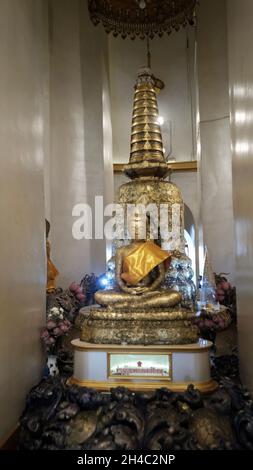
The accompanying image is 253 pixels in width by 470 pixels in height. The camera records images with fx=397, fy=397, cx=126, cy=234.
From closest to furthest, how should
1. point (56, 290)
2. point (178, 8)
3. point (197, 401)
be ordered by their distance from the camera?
1. point (197, 401)
2. point (56, 290)
3. point (178, 8)

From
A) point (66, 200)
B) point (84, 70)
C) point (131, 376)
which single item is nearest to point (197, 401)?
point (131, 376)

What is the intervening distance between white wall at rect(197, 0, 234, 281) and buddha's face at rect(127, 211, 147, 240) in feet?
4.05

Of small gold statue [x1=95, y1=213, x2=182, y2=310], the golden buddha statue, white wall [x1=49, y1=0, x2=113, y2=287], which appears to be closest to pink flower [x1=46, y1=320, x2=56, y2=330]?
the golden buddha statue

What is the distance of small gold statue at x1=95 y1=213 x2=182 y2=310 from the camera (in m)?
3.12

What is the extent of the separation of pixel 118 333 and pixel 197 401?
794 millimetres

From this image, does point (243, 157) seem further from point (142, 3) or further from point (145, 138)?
point (142, 3)

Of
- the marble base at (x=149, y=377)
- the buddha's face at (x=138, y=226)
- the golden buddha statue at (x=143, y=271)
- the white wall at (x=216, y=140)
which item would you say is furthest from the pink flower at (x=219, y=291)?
the marble base at (x=149, y=377)

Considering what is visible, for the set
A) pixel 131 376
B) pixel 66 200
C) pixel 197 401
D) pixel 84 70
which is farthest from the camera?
pixel 84 70

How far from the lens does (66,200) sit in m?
5.46

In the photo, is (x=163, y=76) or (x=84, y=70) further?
(x=163, y=76)

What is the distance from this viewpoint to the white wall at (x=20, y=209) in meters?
2.42

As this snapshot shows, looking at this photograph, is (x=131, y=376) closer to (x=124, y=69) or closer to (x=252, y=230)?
(x=252, y=230)

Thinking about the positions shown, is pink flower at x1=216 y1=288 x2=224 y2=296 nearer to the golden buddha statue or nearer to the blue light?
the golden buddha statue

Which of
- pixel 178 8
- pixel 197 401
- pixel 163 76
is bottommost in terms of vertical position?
pixel 197 401
